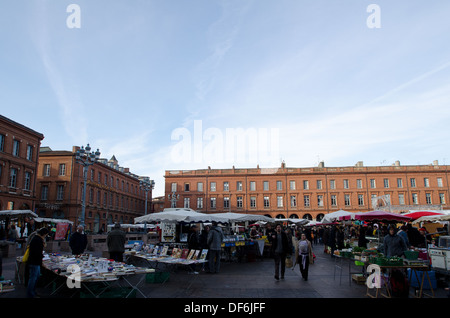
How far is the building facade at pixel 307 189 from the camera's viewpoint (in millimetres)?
50562

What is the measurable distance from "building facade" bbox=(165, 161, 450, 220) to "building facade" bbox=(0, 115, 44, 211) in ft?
69.3

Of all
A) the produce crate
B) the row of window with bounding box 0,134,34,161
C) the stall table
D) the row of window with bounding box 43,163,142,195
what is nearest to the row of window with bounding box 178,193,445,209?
the row of window with bounding box 43,163,142,195

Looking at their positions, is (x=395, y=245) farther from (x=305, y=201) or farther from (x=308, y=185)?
(x=308, y=185)

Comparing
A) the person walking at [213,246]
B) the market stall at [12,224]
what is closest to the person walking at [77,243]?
the person walking at [213,246]

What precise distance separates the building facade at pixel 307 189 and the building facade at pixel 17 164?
21.1 metres

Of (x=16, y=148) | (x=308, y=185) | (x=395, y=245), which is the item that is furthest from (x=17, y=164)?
(x=308, y=185)

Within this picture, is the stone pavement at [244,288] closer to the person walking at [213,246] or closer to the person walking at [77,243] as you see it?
the person walking at [213,246]

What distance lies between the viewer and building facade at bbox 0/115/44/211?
30.6 m

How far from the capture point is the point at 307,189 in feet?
170

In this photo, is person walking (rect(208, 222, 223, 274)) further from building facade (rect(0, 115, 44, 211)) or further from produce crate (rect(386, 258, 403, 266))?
building facade (rect(0, 115, 44, 211))
